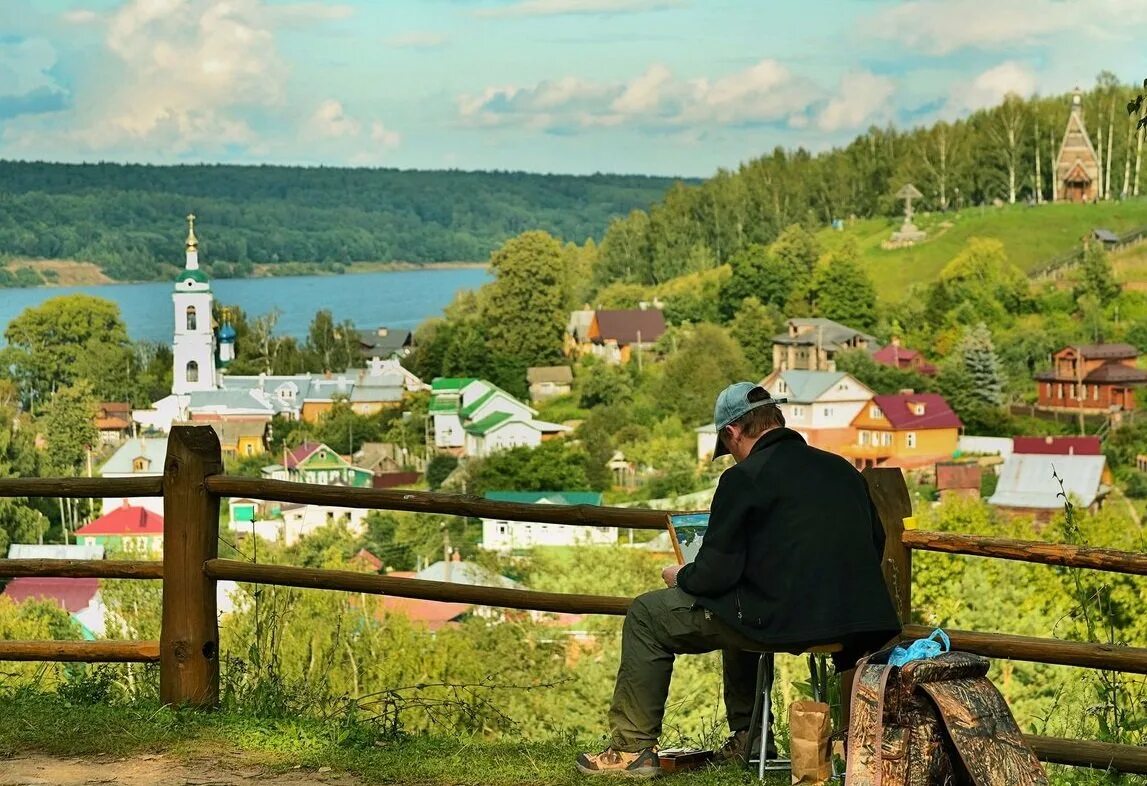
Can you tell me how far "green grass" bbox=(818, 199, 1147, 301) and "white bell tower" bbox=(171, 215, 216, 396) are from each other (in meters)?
34.0

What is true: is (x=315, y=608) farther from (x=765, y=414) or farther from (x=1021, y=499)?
(x=1021, y=499)

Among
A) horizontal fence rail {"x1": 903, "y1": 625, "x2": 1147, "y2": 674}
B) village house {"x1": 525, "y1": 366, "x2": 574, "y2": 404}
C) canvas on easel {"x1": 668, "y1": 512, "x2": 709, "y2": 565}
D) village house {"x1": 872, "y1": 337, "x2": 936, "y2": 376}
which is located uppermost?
canvas on easel {"x1": 668, "y1": 512, "x2": 709, "y2": 565}

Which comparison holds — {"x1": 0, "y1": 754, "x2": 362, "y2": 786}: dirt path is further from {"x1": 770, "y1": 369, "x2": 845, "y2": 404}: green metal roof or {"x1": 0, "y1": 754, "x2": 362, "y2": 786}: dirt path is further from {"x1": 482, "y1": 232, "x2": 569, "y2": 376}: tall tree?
{"x1": 482, "y1": 232, "x2": 569, "y2": 376}: tall tree

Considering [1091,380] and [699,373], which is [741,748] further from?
[699,373]

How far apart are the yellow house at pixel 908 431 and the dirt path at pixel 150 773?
54206 millimetres

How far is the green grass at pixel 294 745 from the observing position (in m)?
4.94

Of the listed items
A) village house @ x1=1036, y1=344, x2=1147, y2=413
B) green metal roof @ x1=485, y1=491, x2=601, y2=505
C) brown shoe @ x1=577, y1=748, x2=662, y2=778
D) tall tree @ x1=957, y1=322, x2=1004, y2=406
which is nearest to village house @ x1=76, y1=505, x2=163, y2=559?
green metal roof @ x1=485, y1=491, x2=601, y2=505

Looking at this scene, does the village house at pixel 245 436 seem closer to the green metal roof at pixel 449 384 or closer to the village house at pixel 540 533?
the green metal roof at pixel 449 384

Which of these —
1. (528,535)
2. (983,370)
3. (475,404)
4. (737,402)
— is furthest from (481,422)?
(737,402)

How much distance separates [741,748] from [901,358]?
69.0 metres

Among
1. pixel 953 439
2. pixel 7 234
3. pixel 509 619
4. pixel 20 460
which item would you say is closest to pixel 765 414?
pixel 509 619

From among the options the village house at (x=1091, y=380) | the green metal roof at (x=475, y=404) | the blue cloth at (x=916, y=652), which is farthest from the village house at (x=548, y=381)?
the blue cloth at (x=916, y=652)

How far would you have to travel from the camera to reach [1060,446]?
171 ft

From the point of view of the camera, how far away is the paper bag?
442cm
